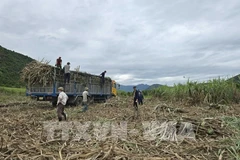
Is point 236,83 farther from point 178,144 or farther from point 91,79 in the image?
point 178,144

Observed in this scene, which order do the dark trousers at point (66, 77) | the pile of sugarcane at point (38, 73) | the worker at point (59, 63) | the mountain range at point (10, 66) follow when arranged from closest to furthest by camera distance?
the pile of sugarcane at point (38, 73)
the worker at point (59, 63)
the dark trousers at point (66, 77)
the mountain range at point (10, 66)

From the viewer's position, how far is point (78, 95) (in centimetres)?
1672

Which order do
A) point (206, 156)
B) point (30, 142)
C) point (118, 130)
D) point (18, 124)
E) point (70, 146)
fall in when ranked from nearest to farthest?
point (206, 156)
point (70, 146)
point (30, 142)
point (118, 130)
point (18, 124)

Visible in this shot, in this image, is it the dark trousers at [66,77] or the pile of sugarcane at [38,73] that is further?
the dark trousers at [66,77]

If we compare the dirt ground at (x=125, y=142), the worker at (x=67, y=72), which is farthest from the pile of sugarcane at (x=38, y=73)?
the dirt ground at (x=125, y=142)

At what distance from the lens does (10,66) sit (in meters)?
40.9

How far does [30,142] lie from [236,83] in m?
14.4

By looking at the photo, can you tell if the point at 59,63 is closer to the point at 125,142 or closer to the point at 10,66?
the point at 125,142

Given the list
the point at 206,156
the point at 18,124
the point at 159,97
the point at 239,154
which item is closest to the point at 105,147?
the point at 206,156

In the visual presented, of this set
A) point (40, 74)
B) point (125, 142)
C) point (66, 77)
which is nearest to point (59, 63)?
point (66, 77)

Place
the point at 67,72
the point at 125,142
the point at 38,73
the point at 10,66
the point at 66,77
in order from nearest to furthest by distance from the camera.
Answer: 1. the point at 125,142
2. the point at 38,73
3. the point at 67,72
4. the point at 66,77
5. the point at 10,66

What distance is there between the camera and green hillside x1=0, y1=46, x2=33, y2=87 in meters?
36.6

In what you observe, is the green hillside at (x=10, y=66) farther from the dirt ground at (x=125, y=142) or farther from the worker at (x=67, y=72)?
the dirt ground at (x=125, y=142)

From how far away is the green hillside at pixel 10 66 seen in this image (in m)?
36.6
